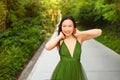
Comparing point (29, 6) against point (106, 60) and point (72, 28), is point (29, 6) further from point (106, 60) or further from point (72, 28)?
point (72, 28)

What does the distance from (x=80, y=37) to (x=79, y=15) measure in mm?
33891

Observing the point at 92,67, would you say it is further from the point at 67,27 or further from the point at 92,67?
the point at 67,27

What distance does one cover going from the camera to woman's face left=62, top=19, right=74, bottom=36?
13.8ft

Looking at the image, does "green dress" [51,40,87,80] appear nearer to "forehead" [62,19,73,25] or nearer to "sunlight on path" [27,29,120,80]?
"forehead" [62,19,73,25]

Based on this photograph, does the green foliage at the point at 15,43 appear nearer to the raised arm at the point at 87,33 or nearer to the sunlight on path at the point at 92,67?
the sunlight on path at the point at 92,67

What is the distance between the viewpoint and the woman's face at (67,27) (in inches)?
166

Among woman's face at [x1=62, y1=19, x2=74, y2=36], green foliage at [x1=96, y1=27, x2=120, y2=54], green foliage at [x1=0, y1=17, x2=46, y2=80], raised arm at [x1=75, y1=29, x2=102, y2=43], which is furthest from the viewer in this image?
green foliage at [x1=96, y1=27, x2=120, y2=54]

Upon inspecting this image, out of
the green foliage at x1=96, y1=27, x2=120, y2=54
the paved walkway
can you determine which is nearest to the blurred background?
the green foliage at x1=96, y1=27, x2=120, y2=54

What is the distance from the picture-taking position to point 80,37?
14.4ft

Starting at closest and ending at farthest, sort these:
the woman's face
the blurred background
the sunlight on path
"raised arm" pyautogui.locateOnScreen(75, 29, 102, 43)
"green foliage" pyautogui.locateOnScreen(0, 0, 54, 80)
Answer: the woman's face < "raised arm" pyautogui.locateOnScreen(75, 29, 102, 43) < the sunlight on path < "green foliage" pyautogui.locateOnScreen(0, 0, 54, 80) < the blurred background

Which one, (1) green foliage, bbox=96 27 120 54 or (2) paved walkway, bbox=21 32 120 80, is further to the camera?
(1) green foliage, bbox=96 27 120 54

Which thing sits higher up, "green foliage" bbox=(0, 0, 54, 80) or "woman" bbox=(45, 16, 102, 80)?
"woman" bbox=(45, 16, 102, 80)

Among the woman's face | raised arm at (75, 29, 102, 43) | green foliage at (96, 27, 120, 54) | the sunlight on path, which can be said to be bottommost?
green foliage at (96, 27, 120, 54)

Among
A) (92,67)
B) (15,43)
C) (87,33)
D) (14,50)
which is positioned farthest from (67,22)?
(15,43)
